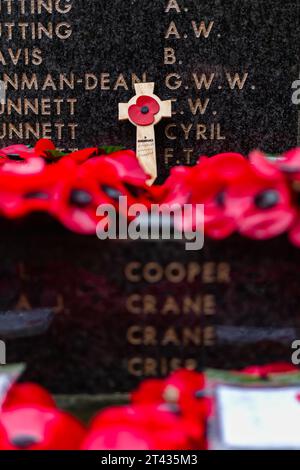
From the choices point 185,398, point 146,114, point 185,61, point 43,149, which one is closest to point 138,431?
point 185,398

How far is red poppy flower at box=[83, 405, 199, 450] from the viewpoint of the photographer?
839mm

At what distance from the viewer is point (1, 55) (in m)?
1.82

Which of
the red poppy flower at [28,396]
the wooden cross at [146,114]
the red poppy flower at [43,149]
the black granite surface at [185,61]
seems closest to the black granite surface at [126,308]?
the red poppy flower at [28,396]

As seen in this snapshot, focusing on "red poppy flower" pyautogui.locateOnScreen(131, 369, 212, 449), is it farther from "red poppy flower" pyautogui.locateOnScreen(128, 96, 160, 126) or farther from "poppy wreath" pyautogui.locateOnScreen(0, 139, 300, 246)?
"red poppy flower" pyautogui.locateOnScreen(128, 96, 160, 126)

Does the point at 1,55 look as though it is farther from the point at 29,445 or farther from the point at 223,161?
the point at 29,445

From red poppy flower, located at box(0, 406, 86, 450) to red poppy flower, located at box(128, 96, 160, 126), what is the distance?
3.57ft

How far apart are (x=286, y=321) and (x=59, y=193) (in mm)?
475

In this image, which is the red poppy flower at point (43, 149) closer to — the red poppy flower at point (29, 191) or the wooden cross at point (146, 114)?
the wooden cross at point (146, 114)

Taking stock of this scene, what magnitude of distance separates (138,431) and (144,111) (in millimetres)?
1177

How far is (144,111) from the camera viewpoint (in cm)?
177

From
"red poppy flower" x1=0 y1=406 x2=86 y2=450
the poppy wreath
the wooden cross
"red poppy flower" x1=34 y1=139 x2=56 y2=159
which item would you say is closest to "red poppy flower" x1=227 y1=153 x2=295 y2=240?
the poppy wreath

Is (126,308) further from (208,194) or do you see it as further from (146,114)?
(146,114)
